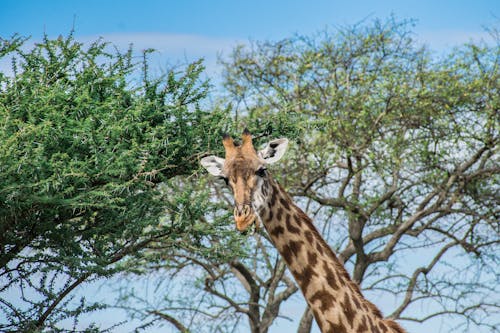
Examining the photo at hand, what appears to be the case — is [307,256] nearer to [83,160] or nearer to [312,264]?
[312,264]

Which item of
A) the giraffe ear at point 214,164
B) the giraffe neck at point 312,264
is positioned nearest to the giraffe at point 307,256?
the giraffe neck at point 312,264

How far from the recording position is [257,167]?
646 centimetres

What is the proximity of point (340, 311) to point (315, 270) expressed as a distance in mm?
393

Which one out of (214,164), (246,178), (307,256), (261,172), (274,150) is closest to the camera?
(246,178)

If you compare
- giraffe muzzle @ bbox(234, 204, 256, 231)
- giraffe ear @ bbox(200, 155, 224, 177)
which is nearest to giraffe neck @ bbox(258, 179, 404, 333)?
giraffe muzzle @ bbox(234, 204, 256, 231)

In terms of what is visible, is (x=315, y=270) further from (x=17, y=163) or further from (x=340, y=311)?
(x=17, y=163)

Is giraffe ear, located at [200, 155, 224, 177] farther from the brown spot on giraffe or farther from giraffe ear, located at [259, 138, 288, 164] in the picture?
the brown spot on giraffe

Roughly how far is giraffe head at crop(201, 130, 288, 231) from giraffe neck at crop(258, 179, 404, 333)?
0.16 meters

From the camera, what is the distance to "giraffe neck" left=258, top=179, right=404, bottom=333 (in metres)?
6.66

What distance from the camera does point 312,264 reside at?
21.9ft

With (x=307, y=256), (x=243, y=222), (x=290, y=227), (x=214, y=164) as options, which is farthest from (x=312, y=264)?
(x=214, y=164)

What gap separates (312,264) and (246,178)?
94 cm

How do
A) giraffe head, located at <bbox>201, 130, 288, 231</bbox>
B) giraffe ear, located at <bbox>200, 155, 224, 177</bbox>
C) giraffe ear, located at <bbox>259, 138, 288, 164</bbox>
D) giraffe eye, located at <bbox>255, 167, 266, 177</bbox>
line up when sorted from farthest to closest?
giraffe ear, located at <bbox>200, 155, 224, 177</bbox>, giraffe ear, located at <bbox>259, 138, 288, 164</bbox>, giraffe eye, located at <bbox>255, 167, 266, 177</bbox>, giraffe head, located at <bbox>201, 130, 288, 231</bbox>

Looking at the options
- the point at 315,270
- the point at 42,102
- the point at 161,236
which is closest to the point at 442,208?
the point at 161,236
